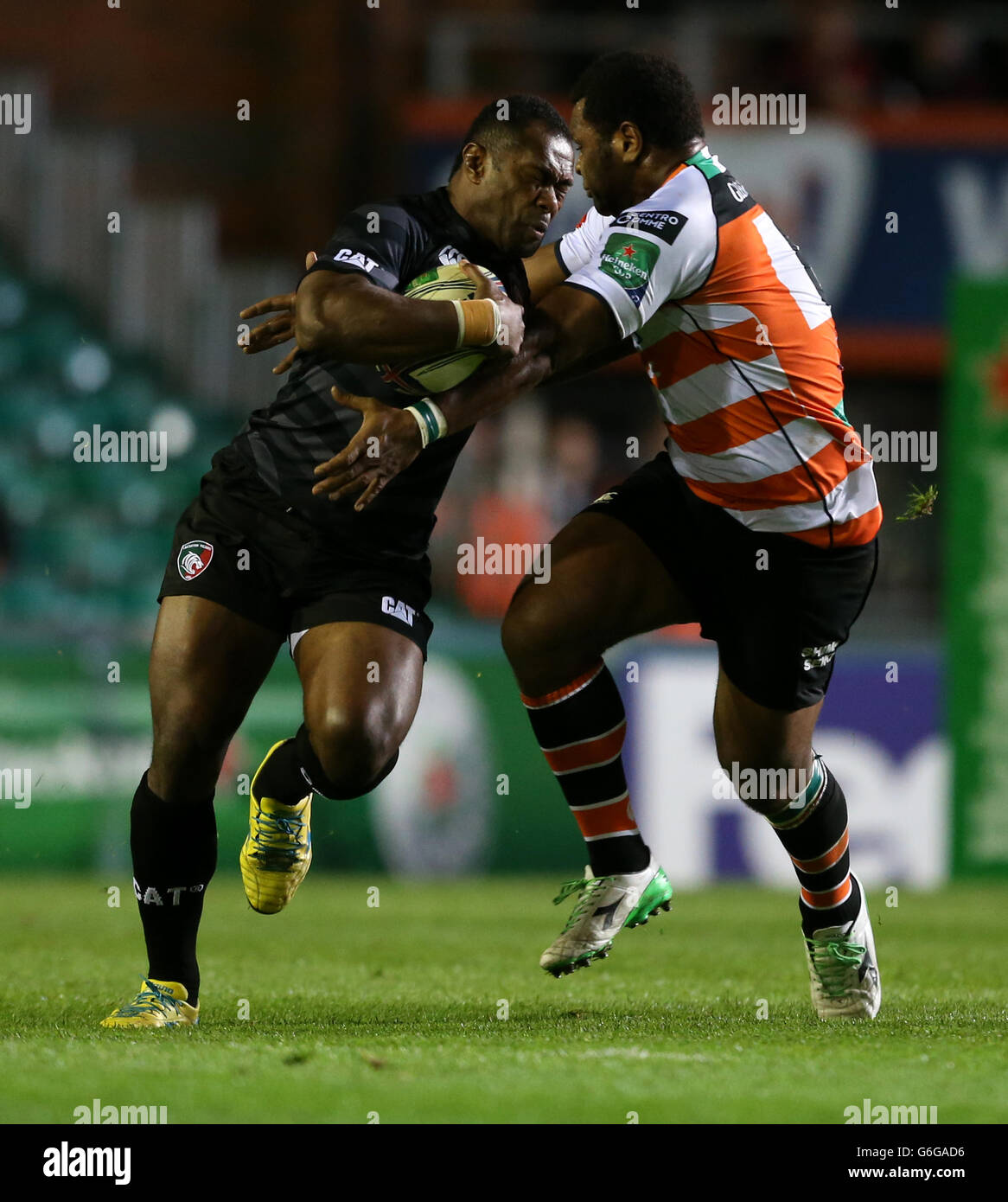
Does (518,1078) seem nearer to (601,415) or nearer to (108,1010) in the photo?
(108,1010)

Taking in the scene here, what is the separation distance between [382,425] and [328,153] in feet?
37.1

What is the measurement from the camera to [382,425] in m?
4.22

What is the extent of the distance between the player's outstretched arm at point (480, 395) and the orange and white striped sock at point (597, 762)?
3.60 feet

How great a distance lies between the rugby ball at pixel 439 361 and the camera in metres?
4.41

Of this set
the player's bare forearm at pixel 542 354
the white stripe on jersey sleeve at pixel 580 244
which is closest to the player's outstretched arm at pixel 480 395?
the player's bare forearm at pixel 542 354

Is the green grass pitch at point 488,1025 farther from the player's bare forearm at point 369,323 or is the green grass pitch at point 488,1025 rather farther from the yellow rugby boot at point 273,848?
the player's bare forearm at point 369,323

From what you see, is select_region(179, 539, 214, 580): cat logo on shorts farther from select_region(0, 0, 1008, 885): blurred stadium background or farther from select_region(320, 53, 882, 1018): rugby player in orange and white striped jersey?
select_region(0, 0, 1008, 885): blurred stadium background

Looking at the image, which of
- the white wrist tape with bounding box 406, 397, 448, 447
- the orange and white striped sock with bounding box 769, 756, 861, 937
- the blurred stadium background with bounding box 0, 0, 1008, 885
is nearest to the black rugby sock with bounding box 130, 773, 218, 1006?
the white wrist tape with bounding box 406, 397, 448, 447

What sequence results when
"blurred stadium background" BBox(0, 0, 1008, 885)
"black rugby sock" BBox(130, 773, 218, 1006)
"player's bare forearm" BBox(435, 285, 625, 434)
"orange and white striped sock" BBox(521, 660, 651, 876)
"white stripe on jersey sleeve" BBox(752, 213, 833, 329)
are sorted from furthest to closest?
"blurred stadium background" BBox(0, 0, 1008, 885)
"orange and white striped sock" BBox(521, 660, 651, 876)
"white stripe on jersey sleeve" BBox(752, 213, 833, 329)
"black rugby sock" BBox(130, 773, 218, 1006)
"player's bare forearm" BBox(435, 285, 625, 434)

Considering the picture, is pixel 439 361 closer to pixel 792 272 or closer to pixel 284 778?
pixel 792 272

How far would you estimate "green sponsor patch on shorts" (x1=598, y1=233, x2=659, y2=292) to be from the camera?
443cm

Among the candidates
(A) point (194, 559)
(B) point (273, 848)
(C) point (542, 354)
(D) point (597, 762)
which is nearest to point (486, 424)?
(D) point (597, 762)

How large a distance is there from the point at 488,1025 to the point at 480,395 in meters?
1.69

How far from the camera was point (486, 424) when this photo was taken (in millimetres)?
12703
